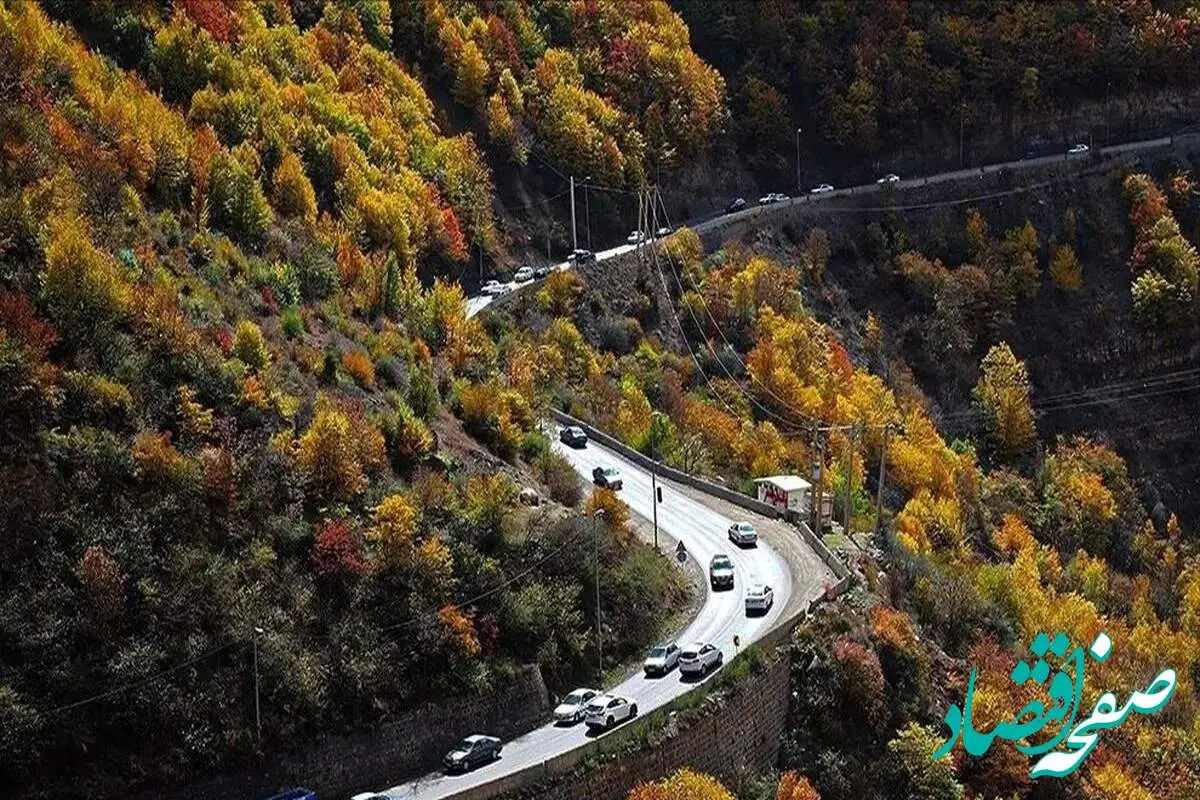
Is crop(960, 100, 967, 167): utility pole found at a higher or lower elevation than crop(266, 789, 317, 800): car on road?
higher

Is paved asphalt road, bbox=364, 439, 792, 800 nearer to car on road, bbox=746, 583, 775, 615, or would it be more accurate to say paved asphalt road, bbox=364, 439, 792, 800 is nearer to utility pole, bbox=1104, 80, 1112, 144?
car on road, bbox=746, 583, 775, 615

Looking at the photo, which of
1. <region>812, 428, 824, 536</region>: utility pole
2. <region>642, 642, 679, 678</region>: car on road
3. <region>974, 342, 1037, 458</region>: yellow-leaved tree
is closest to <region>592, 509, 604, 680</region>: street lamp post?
<region>642, 642, 679, 678</region>: car on road

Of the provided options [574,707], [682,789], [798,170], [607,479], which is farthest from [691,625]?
[798,170]

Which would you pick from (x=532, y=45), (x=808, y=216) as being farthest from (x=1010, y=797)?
(x=532, y=45)

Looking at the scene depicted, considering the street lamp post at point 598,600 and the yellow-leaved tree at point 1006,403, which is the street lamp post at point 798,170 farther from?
the street lamp post at point 598,600

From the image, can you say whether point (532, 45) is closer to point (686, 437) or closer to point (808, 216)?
point (808, 216)

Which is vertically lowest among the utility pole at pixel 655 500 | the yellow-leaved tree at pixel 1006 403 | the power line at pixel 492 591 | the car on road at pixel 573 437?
the yellow-leaved tree at pixel 1006 403

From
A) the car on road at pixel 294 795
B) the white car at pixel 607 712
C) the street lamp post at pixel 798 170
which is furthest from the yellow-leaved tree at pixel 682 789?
the street lamp post at pixel 798 170
